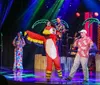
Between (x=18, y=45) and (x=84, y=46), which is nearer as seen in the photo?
(x=84, y=46)

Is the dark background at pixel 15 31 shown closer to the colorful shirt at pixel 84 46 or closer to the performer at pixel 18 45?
the performer at pixel 18 45

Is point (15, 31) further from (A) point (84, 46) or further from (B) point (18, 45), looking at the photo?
(A) point (84, 46)

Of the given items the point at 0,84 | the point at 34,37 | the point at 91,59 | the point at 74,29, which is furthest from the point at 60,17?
the point at 0,84

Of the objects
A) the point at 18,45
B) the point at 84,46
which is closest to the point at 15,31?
the point at 18,45

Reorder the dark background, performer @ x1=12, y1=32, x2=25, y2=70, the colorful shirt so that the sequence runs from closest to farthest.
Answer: the colorful shirt → performer @ x1=12, y1=32, x2=25, y2=70 → the dark background

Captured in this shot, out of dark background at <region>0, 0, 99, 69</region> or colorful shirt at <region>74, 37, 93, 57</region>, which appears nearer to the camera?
colorful shirt at <region>74, 37, 93, 57</region>

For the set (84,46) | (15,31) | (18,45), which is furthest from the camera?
(15,31)

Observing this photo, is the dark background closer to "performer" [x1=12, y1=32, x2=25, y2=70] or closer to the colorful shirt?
"performer" [x1=12, y1=32, x2=25, y2=70]

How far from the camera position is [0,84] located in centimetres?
239

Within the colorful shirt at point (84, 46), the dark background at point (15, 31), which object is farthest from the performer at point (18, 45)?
the colorful shirt at point (84, 46)

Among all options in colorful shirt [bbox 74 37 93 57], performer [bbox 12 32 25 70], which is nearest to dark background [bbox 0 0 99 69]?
performer [bbox 12 32 25 70]

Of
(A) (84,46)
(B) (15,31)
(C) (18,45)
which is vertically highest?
(B) (15,31)

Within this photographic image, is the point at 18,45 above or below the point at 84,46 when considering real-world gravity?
above

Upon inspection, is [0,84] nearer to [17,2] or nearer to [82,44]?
[82,44]
